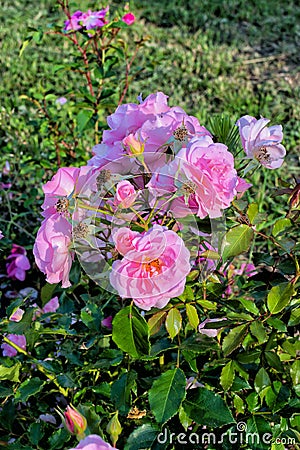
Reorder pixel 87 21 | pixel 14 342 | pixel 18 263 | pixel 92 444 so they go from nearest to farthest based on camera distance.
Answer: pixel 92 444 < pixel 14 342 < pixel 87 21 < pixel 18 263

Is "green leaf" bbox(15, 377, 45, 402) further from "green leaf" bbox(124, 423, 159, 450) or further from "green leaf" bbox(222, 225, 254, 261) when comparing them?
"green leaf" bbox(222, 225, 254, 261)

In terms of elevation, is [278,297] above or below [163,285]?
below

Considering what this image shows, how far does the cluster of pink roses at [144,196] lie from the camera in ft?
2.81

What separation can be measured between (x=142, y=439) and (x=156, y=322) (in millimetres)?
194

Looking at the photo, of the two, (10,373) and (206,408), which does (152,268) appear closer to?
(206,408)

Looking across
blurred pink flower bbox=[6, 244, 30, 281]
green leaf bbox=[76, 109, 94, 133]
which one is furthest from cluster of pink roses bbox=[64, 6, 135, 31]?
blurred pink flower bbox=[6, 244, 30, 281]

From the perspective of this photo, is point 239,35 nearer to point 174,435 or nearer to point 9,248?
point 9,248

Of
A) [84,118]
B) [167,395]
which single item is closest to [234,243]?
[167,395]

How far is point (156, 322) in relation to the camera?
1026 millimetres

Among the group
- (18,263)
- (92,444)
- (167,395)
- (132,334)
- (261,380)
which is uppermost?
(92,444)

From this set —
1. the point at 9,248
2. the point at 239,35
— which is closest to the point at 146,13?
the point at 239,35

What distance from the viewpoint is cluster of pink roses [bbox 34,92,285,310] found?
858 mm

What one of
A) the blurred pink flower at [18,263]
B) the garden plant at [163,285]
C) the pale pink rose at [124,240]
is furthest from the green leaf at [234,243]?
the blurred pink flower at [18,263]

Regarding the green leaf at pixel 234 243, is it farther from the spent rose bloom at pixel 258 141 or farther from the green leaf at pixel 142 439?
the green leaf at pixel 142 439
